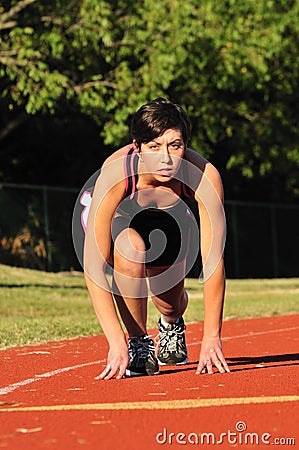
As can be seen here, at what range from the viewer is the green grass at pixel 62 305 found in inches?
484

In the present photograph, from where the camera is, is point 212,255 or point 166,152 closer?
point 166,152

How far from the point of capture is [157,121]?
6.97 meters

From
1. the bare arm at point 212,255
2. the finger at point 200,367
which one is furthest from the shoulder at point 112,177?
the finger at point 200,367

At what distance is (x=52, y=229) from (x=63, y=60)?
15.0 ft

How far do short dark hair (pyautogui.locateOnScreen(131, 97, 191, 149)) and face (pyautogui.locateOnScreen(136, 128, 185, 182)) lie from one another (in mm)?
37

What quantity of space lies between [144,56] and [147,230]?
68.6 feet

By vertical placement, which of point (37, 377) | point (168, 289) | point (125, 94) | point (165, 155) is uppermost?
point (125, 94)

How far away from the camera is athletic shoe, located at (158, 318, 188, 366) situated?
316 inches

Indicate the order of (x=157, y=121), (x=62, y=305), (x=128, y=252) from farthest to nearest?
(x=62, y=305) → (x=128, y=252) → (x=157, y=121)

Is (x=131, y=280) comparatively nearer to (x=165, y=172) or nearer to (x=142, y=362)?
(x=142, y=362)

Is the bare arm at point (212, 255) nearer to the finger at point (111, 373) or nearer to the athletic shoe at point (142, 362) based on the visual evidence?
the athletic shoe at point (142, 362)

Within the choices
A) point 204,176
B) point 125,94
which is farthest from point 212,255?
point 125,94

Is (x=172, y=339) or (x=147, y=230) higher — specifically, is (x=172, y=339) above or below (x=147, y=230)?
below

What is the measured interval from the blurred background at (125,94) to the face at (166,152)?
1821 cm
